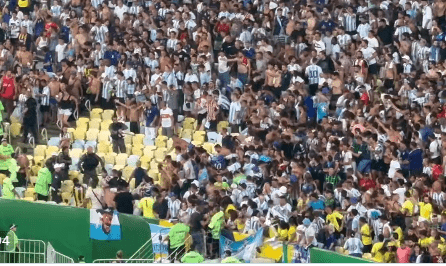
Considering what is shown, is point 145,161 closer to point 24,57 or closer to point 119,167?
point 119,167

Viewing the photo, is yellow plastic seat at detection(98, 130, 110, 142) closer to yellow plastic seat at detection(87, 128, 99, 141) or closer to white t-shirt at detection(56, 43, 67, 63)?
yellow plastic seat at detection(87, 128, 99, 141)

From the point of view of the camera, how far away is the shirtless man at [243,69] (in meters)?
41.8

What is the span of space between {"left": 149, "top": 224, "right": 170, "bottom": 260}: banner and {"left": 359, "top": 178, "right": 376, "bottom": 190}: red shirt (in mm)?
4142

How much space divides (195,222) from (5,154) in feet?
20.4

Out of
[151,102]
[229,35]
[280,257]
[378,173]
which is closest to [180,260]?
[280,257]

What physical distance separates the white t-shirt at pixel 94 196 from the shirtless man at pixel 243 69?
5.78m

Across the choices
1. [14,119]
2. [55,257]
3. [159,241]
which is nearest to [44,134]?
[14,119]

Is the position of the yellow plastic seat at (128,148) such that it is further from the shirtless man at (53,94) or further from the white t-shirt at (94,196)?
the white t-shirt at (94,196)

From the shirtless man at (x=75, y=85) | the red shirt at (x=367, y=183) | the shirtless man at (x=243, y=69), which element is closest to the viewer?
the red shirt at (x=367, y=183)

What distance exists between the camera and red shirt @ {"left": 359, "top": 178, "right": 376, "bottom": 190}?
118 ft

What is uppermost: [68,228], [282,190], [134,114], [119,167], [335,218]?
[134,114]

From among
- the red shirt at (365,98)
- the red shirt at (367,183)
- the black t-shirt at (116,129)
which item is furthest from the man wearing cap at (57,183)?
the red shirt at (365,98)

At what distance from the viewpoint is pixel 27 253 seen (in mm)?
35875

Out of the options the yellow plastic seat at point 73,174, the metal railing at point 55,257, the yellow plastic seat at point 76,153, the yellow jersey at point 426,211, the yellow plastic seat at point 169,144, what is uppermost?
the yellow plastic seat at point 169,144
